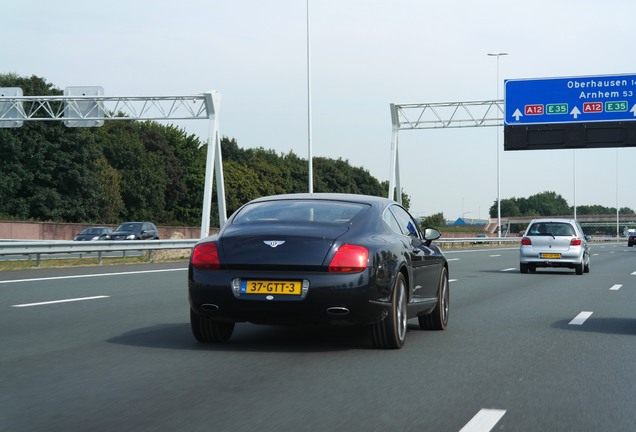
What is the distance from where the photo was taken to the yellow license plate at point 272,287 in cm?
827

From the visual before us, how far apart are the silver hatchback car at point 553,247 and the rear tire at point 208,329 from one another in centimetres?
1745

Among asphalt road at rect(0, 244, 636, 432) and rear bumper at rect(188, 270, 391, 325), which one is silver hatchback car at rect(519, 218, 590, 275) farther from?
rear bumper at rect(188, 270, 391, 325)

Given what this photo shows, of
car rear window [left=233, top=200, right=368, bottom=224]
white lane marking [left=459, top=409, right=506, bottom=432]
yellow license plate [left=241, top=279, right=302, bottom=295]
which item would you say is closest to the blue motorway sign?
car rear window [left=233, top=200, right=368, bottom=224]

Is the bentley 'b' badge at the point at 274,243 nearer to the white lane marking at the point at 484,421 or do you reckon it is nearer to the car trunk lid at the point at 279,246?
the car trunk lid at the point at 279,246

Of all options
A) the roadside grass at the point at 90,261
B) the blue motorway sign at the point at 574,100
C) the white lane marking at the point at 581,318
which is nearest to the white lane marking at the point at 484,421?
the white lane marking at the point at 581,318

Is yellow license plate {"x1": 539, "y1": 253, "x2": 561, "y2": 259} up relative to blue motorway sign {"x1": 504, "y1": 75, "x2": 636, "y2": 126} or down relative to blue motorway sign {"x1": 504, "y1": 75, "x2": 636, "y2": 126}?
down

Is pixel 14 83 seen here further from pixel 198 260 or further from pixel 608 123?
pixel 198 260

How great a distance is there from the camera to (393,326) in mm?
8797

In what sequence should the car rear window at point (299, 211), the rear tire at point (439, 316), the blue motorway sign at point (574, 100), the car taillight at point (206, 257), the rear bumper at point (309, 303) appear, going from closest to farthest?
1. the rear bumper at point (309, 303)
2. the car taillight at point (206, 257)
3. the car rear window at point (299, 211)
4. the rear tire at point (439, 316)
5. the blue motorway sign at point (574, 100)

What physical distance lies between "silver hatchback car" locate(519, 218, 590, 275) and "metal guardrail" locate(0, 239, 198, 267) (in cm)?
974

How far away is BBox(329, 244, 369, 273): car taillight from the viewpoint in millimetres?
8297

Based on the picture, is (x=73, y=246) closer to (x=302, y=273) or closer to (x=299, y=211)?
(x=299, y=211)

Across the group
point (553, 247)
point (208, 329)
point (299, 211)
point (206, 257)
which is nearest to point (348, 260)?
point (299, 211)

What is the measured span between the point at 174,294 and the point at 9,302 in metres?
2.77
